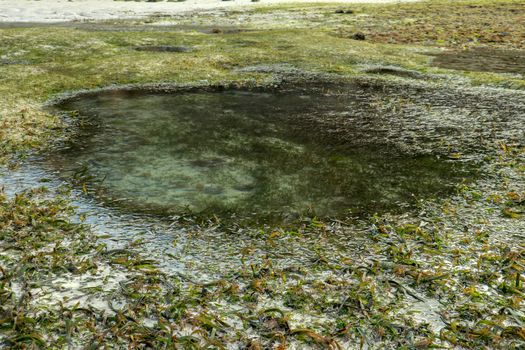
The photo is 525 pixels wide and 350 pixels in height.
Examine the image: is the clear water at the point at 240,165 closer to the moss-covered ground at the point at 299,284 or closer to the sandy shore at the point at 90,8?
the moss-covered ground at the point at 299,284

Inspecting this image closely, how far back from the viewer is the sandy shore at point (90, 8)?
244ft

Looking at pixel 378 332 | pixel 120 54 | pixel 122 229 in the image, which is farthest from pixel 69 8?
pixel 378 332

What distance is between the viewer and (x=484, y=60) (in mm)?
34719

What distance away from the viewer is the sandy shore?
74250 millimetres

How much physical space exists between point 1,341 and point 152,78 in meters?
22.5

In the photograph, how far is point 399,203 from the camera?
40.6 feet

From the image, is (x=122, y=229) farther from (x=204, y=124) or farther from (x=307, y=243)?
(x=204, y=124)

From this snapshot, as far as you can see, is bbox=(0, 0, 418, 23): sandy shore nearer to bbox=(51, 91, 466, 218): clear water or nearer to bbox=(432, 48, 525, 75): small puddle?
bbox=(432, 48, 525, 75): small puddle

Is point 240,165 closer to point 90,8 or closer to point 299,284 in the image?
point 299,284

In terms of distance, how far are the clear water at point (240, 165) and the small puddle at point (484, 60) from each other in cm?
1685

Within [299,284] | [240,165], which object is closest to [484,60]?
[240,165]

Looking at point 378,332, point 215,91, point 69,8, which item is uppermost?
point 69,8

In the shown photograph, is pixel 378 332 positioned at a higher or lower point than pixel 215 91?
lower

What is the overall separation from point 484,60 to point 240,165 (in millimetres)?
28747
